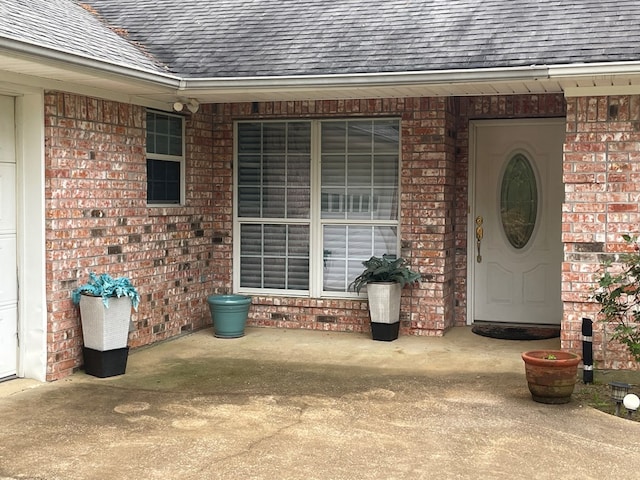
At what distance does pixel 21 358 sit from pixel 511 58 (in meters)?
4.91

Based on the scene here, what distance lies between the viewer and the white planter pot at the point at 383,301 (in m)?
8.62

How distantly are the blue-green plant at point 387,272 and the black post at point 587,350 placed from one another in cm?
214

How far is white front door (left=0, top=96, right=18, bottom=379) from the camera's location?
674 centimetres

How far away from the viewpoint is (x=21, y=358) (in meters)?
6.97

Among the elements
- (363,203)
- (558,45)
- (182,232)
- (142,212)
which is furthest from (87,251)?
(558,45)

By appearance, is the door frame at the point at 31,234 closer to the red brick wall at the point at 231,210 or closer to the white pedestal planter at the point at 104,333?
the red brick wall at the point at 231,210

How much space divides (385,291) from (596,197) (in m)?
2.36

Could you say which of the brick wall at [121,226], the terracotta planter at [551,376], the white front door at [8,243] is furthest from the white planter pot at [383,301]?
the white front door at [8,243]

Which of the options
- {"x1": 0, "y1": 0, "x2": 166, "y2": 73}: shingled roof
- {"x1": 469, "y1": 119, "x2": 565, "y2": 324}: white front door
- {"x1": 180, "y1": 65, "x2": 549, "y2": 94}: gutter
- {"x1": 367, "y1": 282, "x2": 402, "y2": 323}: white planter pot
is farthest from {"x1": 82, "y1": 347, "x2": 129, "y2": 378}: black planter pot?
{"x1": 469, "y1": 119, "x2": 565, "y2": 324}: white front door

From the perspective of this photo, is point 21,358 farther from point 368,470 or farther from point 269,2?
point 269,2

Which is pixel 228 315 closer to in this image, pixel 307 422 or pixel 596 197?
pixel 307 422

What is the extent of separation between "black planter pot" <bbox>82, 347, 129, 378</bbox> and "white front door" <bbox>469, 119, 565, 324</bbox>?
421cm

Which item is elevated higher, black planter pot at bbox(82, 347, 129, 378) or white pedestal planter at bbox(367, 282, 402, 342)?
white pedestal planter at bbox(367, 282, 402, 342)

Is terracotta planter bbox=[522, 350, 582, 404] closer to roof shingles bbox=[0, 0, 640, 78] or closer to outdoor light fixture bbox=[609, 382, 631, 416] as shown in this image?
outdoor light fixture bbox=[609, 382, 631, 416]
